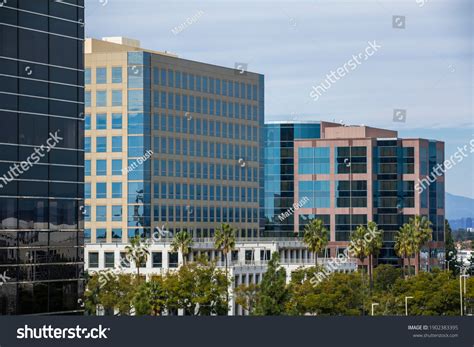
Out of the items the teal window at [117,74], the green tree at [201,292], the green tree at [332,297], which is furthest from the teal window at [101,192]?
the green tree at [201,292]

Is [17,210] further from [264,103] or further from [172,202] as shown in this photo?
[264,103]

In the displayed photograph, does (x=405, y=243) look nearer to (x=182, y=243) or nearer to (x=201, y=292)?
(x=182, y=243)

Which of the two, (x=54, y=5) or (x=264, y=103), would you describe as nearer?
(x=54, y=5)

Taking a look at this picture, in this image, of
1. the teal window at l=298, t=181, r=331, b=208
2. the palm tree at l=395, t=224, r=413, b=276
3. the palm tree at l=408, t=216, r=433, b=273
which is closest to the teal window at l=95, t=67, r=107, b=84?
the palm tree at l=395, t=224, r=413, b=276

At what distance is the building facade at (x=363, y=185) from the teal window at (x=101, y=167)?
130ft

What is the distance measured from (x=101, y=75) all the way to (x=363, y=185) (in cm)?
4926

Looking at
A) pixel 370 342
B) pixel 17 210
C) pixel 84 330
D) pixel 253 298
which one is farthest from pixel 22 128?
pixel 253 298

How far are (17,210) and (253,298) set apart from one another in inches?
2166

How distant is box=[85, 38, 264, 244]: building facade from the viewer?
14688 centimetres

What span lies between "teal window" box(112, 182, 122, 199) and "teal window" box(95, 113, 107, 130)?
6975mm

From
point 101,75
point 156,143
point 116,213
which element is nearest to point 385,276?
point 156,143

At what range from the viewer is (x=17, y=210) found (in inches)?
2788

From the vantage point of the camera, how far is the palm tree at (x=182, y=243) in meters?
134

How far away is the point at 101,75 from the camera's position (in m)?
149
